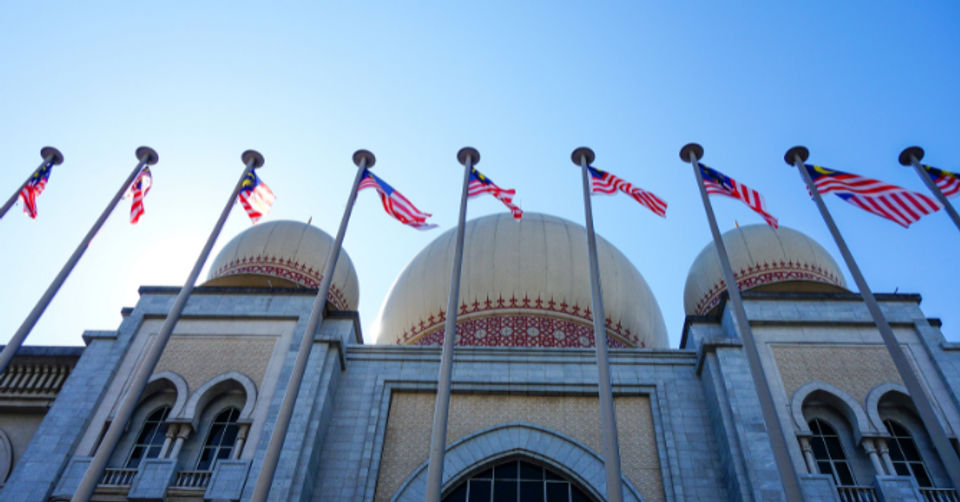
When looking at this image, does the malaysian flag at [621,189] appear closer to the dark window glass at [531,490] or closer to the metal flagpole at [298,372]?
the metal flagpole at [298,372]

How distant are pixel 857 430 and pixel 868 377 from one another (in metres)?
1.07

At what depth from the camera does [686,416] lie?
11.1 m

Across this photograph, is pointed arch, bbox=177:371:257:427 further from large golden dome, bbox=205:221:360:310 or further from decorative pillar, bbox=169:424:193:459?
large golden dome, bbox=205:221:360:310

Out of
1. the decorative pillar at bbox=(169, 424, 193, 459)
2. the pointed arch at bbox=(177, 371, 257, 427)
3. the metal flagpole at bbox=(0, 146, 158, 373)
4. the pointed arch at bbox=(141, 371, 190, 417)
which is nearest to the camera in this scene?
the metal flagpole at bbox=(0, 146, 158, 373)

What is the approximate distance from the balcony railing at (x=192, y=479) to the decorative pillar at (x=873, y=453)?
9.27m

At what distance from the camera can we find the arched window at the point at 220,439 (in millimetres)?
10703

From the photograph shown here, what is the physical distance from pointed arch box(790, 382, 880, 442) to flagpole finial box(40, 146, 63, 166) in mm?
12536

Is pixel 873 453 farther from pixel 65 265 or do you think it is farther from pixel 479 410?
pixel 65 265

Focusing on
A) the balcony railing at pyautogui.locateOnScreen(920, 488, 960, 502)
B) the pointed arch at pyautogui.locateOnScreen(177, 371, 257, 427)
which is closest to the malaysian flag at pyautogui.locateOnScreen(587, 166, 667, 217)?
the balcony railing at pyautogui.locateOnScreen(920, 488, 960, 502)

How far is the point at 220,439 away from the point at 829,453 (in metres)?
9.01

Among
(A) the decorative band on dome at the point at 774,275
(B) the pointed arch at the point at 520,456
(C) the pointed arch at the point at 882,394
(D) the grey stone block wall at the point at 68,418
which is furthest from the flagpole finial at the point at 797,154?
(D) the grey stone block wall at the point at 68,418

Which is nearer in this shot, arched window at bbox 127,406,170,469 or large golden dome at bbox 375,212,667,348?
arched window at bbox 127,406,170,469

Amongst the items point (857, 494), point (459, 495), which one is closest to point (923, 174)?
point (857, 494)

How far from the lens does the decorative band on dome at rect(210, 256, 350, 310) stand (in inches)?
604
